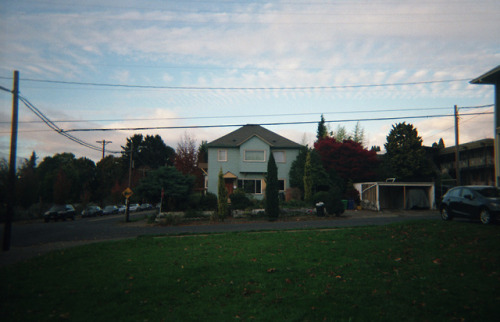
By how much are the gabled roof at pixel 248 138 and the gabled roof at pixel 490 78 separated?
18.6 m

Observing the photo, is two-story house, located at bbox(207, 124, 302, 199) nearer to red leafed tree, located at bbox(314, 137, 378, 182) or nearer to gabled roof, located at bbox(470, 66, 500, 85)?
red leafed tree, located at bbox(314, 137, 378, 182)

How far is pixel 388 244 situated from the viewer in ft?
33.0

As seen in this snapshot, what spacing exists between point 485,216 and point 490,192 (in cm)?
138

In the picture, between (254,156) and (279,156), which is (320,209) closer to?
(279,156)

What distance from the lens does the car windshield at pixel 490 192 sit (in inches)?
508

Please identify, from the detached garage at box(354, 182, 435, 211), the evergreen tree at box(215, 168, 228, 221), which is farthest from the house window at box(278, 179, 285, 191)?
the evergreen tree at box(215, 168, 228, 221)

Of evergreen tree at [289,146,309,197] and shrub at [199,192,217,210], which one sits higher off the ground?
evergreen tree at [289,146,309,197]

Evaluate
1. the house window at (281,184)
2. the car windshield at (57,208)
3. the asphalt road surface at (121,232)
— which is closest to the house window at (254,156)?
the house window at (281,184)

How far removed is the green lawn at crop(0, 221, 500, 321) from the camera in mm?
5559

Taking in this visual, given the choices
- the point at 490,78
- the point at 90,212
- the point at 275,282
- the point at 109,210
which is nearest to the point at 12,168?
the point at 275,282

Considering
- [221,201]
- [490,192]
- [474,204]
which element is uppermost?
[490,192]

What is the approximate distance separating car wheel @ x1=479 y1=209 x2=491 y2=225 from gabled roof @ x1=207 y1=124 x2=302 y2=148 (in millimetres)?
21582

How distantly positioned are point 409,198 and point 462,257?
2184 cm

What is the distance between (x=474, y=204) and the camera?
12953mm
